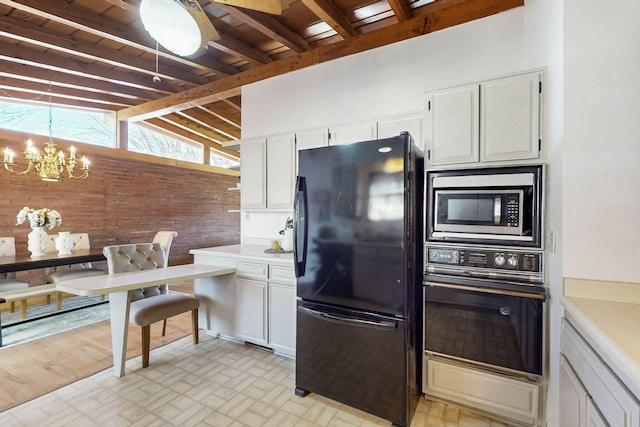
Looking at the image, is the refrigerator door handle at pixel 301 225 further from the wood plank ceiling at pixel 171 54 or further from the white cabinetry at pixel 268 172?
the wood plank ceiling at pixel 171 54

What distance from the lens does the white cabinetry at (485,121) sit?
5.70 feet

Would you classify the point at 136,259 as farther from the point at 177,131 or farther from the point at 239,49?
the point at 177,131

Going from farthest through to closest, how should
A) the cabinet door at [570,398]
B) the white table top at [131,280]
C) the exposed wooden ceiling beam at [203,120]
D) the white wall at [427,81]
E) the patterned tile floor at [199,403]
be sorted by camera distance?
1. the exposed wooden ceiling beam at [203,120]
2. the white table top at [131,280]
3. the patterned tile floor at [199,403]
4. the white wall at [427,81]
5. the cabinet door at [570,398]

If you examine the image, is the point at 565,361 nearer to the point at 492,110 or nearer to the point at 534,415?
the point at 534,415

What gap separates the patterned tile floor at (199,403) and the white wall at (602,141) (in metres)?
1.23

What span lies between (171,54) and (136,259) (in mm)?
2355

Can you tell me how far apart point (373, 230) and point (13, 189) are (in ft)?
16.0

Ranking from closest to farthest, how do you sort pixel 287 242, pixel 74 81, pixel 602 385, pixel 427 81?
pixel 602 385
pixel 427 81
pixel 287 242
pixel 74 81

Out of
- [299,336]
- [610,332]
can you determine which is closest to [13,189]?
[299,336]

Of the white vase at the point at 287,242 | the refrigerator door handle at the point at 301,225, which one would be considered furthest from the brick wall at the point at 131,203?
the refrigerator door handle at the point at 301,225

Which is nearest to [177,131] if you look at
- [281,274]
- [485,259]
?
[281,274]

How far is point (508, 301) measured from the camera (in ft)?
5.65

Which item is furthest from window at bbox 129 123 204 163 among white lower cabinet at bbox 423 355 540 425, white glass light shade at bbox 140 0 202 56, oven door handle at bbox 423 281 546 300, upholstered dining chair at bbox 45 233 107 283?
white lower cabinet at bbox 423 355 540 425

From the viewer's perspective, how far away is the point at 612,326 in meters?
1.04
